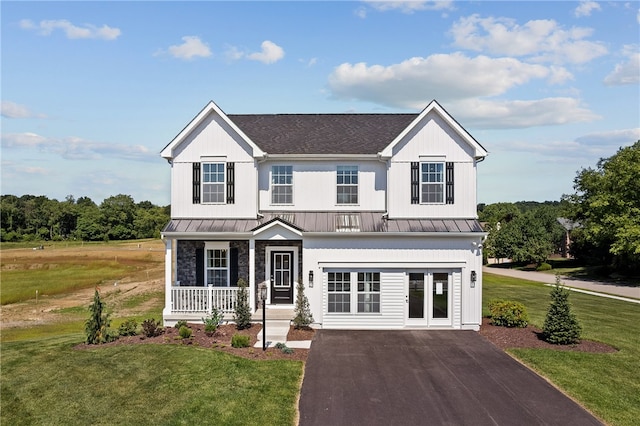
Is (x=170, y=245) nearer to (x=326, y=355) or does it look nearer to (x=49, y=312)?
(x=326, y=355)

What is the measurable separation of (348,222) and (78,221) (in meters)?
108

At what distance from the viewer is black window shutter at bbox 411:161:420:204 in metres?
18.6

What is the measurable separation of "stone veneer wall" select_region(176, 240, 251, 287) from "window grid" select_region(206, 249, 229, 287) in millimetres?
521

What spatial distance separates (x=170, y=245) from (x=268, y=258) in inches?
163

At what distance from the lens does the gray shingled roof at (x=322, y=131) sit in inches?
780

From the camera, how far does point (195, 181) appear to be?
755 inches

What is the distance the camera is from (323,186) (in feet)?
64.2

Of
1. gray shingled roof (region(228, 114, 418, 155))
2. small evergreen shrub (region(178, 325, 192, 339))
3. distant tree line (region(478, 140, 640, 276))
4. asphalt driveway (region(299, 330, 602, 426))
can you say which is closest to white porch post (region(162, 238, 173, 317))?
small evergreen shrub (region(178, 325, 192, 339))

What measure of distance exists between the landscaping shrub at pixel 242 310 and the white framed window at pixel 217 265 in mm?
1963

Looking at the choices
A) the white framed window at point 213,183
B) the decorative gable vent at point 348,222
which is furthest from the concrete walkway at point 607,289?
the white framed window at point 213,183

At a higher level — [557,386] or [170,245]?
[170,245]

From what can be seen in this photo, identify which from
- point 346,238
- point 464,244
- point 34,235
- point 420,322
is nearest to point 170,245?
point 346,238

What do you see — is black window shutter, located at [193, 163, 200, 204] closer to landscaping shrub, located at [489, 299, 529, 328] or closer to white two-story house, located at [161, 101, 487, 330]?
white two-story house, located at [161, 101, 487, 330]

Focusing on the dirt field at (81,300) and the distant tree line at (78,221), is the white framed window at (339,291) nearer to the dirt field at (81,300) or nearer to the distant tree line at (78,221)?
the dirt field at (81,300)
